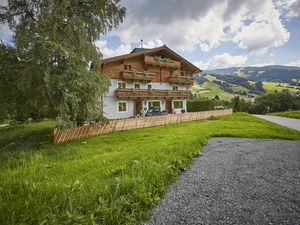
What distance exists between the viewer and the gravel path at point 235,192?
409 cm

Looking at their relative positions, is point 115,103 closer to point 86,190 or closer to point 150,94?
point 150,94

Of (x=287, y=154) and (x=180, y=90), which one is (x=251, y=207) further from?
(x=180, y=90)

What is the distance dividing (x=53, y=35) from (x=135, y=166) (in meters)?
9.41

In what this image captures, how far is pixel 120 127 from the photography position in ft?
57.6

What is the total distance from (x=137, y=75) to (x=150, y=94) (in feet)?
11.7

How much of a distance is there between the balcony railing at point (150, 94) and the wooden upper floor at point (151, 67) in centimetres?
201

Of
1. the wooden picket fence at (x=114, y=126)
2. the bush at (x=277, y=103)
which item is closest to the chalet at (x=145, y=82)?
the wooden picket fence at (x=114, y=126)

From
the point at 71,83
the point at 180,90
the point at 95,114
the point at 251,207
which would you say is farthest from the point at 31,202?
the point at 180,90

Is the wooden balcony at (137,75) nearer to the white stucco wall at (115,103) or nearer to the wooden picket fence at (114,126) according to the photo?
the white stucco wall at (115,103)

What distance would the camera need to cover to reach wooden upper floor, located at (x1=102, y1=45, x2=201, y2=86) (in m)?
28.1

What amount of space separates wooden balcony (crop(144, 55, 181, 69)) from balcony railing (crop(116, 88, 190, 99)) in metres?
4.41

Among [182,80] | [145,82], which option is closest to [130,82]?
[145,82]

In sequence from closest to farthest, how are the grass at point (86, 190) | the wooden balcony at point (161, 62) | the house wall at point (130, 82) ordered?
the grass at point (86, 190) < the house wall at point (130, 82) < the wooden balcony at point (161, 62)

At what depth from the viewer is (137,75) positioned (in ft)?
96.8
